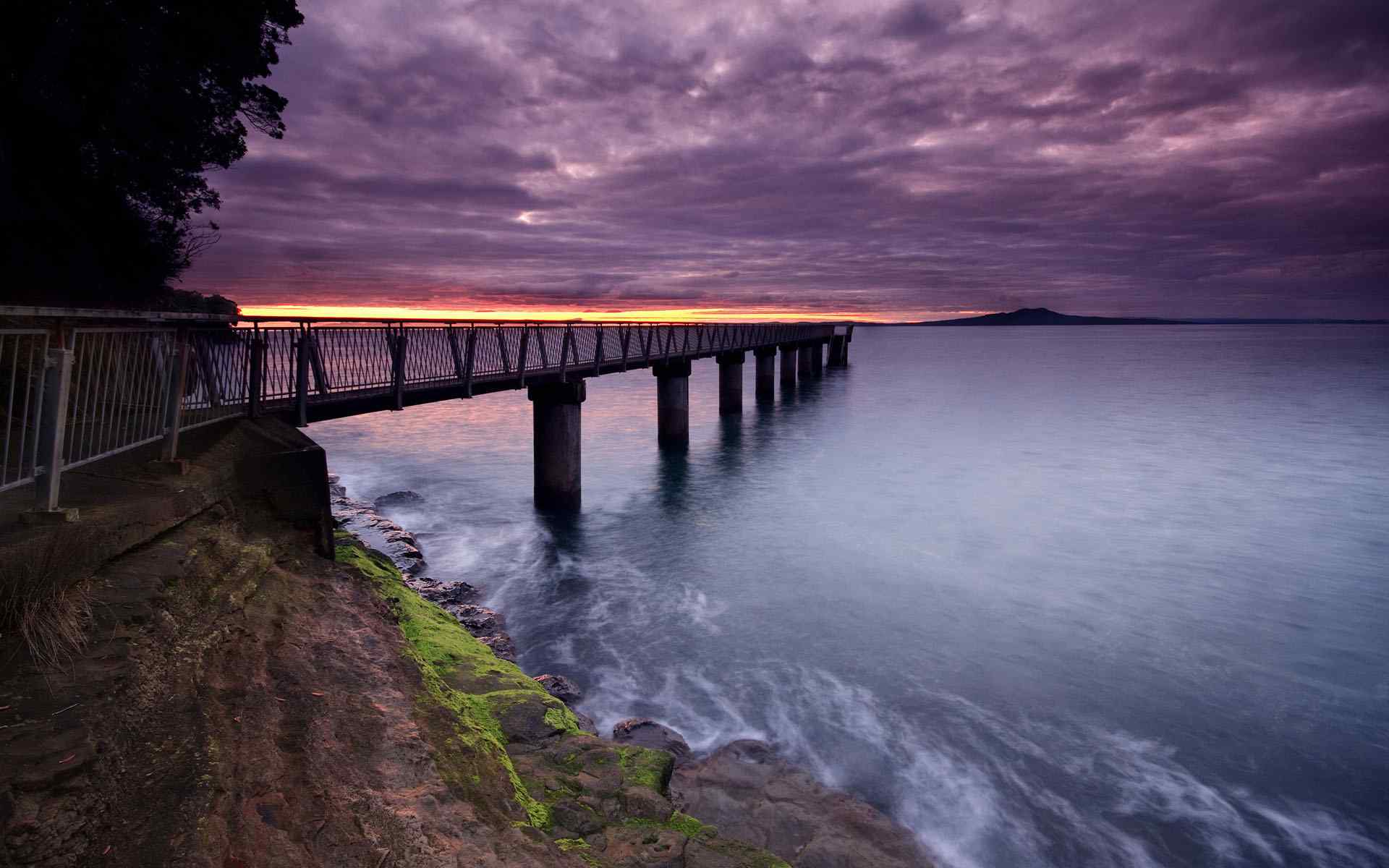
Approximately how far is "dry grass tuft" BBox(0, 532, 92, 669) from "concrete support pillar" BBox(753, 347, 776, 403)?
47489mm

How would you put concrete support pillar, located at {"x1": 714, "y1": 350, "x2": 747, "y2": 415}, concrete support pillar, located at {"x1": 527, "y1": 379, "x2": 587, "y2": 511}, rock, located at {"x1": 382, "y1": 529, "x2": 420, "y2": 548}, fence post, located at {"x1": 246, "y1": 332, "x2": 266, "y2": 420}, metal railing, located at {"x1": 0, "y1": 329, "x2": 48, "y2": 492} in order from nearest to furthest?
metal railing, located at {"x1": 0, "y1": 329, "x2": 48, "y2": 492}, fence post, located at {"x1": 246, "y1": 332, "x2": 266, "y2": 420}, rock, located at {"x1": 382, "y1": 529, "x2": 420, "y2": 548}, concrete support pillar, located at {"x1": 527, "y1": 379, "x2": 587, "y2": 511}, concrete support pillar, located at {"x1": 714, "y1": 350, "x2": 747, "y2": 415}

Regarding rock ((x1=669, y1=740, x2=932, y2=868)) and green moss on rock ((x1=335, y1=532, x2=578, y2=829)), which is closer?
green moss on rock ((x1=335, y1=532, x2=578, y2=829))

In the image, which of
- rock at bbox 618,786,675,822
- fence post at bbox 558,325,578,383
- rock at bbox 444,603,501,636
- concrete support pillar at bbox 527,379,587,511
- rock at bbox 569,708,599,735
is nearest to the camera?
rock at bbox 618,786,675,822

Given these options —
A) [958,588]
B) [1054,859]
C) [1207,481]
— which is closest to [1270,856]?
[1054,859]

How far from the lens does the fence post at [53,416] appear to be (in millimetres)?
4719

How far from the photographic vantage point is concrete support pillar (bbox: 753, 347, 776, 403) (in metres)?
51.4

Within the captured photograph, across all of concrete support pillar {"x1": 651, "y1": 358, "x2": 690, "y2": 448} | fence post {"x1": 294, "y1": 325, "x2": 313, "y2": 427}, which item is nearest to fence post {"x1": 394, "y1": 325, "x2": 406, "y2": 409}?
fence post {"x1": 294, "y1": 325, "x2": 313, "y2": 427}

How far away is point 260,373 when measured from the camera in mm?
9188

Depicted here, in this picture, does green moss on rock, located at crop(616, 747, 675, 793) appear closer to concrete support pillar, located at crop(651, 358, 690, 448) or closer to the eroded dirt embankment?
the eroded dirt embankment

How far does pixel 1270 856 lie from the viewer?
7973mm

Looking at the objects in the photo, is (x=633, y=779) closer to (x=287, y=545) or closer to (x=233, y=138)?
(x=287, y=545)

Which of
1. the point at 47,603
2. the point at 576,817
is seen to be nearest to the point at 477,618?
the point at 576,817

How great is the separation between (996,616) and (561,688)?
8.69 metres

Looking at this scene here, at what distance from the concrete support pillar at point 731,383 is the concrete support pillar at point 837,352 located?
4613cm
